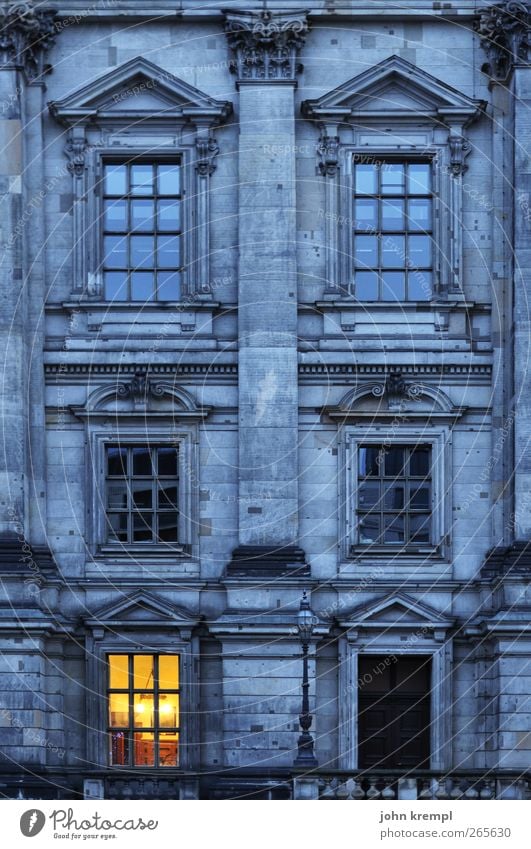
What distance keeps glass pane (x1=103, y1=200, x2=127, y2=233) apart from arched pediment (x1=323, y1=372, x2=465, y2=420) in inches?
229

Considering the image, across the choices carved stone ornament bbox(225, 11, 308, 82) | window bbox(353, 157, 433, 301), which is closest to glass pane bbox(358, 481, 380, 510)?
window bbox(353, 157, 433, 301)

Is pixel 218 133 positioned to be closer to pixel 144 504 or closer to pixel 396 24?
pixel 396 24

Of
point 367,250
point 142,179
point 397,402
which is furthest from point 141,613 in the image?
point 142,179

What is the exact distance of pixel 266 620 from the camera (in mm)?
46875

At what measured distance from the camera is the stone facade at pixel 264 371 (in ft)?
155

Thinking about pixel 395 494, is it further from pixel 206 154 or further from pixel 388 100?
pixel 388 100

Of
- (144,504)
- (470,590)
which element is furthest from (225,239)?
(470,590)

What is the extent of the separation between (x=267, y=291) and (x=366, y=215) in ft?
8.96

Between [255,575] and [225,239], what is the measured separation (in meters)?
7.08

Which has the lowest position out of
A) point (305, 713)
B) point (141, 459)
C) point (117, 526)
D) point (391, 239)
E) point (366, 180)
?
point (305, 713)

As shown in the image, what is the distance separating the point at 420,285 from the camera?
4866 centimetres

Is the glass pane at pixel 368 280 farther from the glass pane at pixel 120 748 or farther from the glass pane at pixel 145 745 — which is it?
the glass pane at pixel 120 748

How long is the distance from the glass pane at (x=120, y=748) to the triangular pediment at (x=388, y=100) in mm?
13448
